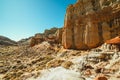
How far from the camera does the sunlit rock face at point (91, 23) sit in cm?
3456

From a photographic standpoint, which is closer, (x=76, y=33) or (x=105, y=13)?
(x=105, y=13)

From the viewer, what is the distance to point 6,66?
141 ft

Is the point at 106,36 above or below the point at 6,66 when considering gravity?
above

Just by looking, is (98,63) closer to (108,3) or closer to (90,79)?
(90,79)

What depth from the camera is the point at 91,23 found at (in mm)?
37062

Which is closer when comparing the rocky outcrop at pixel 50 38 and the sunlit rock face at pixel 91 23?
the sunlit rock face at pixel 91 23

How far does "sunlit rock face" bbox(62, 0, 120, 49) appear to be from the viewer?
34562 millimetres

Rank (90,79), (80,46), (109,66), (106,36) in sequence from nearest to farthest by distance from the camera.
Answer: (90,79)
(109,66)
(106,36)
(80,46)

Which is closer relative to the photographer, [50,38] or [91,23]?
[91,23]

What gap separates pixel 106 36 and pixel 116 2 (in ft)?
24.3

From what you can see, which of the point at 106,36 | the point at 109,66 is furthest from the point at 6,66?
the point at 109,66

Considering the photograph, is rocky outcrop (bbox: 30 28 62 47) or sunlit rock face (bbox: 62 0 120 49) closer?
sunlit rock face (bbox: 62 0 120 49)

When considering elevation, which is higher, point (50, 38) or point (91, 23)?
point (91, 23)

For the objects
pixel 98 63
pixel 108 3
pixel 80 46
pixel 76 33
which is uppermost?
pixel 108 3
